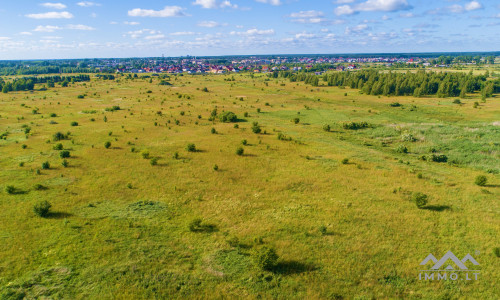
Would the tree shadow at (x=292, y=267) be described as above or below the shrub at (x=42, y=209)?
below

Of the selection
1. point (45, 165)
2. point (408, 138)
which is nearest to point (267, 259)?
point (45, 165)

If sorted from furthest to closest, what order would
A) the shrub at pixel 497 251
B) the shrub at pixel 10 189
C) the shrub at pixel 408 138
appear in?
the shrub at pixel 408 138 < the shrub at pixel 10 189 < the shrub at pixel 497 251

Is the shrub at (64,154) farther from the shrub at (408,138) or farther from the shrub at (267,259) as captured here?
the shrub at (408,138)

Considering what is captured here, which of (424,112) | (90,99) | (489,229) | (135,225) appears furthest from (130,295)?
(90,99)

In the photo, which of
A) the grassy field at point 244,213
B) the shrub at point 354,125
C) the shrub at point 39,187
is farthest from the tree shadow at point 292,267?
the shrub at point 354,125

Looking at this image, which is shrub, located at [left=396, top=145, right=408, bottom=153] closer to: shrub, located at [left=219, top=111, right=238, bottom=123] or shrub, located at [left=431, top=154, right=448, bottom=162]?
shrub, located at [left=431, top=154, right=448, bottom=162]

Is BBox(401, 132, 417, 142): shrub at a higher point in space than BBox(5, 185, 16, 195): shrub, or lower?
higher

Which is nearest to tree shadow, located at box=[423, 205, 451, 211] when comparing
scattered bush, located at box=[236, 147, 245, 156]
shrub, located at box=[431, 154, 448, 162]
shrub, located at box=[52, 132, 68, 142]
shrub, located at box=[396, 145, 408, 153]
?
shrub, located at box=[431, 154, 448, 162]
